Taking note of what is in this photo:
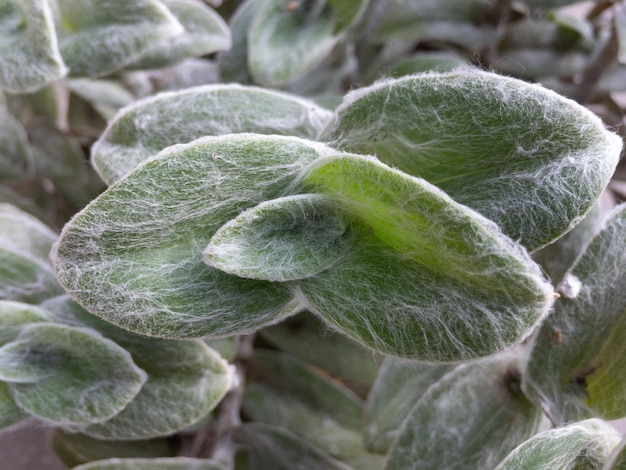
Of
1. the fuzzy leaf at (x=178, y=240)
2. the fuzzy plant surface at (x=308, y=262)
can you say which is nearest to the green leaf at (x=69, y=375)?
the fuzzy plant surface at (x=308, y=262)

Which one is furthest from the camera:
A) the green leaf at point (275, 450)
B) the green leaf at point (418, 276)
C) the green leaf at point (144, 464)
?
the green leaf at point (275, 450)

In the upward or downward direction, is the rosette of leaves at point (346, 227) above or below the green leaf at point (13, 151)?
above

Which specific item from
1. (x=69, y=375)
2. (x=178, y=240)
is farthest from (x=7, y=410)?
(x=178, y=240)

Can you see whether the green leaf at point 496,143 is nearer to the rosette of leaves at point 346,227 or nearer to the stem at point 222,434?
the rosette of leaves at point 346,227

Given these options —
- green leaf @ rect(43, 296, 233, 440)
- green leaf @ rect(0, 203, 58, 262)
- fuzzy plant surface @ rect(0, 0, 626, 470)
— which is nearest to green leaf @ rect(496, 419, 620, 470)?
fuzzy plant surface @ rect(0, 0, 626, 470)

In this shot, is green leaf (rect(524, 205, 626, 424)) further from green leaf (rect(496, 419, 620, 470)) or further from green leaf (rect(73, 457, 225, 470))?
green leaf (rect(73, 457, 225, 470))

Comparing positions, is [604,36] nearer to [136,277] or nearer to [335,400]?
[335,400]
